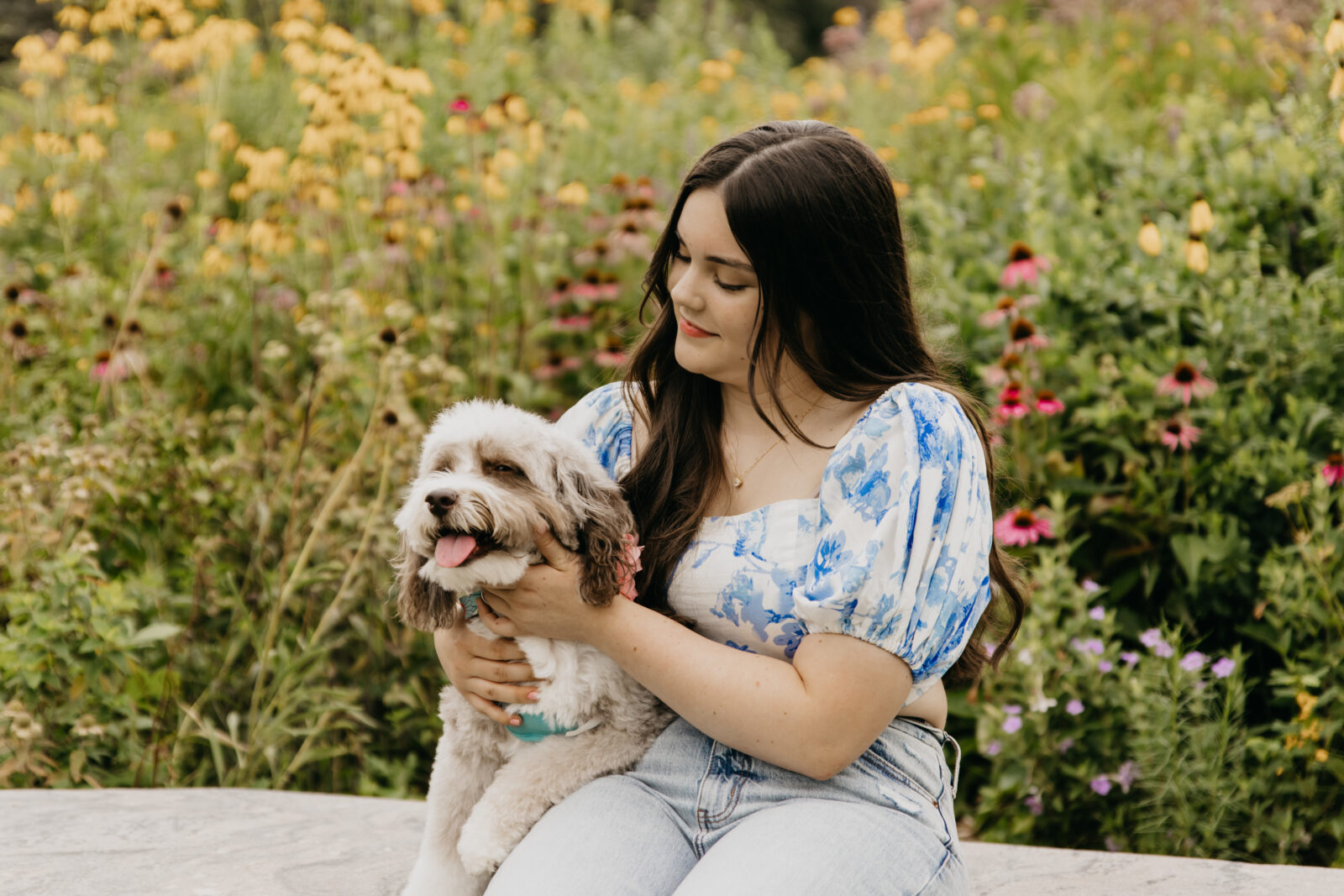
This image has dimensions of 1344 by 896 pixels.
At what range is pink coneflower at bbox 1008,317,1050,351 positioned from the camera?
3.79 metres

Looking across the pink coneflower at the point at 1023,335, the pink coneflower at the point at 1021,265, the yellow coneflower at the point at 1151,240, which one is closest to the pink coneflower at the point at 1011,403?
the pink coneflower at the point at 1023,335

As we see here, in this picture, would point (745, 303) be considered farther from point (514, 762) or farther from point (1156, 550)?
point (1156, 550)

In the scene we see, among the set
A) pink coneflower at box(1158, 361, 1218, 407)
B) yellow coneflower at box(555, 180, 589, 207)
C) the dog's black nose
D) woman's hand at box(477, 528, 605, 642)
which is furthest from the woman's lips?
yellow coneflower at box(555, 180, 589, 207)

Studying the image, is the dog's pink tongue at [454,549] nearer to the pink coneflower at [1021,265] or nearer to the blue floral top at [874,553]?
the blue floral top at [874,553]

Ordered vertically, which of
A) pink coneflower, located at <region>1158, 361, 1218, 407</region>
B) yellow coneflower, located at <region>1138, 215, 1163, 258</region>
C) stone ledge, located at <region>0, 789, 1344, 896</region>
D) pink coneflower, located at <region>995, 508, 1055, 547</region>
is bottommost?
stone ledge, located at <region>0, 789, 1344, 896</region>

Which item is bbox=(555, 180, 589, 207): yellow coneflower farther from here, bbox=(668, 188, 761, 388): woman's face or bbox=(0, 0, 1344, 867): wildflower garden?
bbox=(668, 188, 761, 388): woman's face

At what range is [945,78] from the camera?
7.10 metres

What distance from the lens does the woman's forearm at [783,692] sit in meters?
2.06

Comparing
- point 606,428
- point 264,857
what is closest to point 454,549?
point 606,428

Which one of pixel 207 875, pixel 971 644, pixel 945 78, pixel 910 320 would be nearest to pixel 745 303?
pixel 910 320

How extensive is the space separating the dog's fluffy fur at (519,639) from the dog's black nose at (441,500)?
28 mm

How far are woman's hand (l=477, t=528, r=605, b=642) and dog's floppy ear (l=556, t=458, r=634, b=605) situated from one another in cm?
3

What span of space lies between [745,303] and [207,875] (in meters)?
1.79

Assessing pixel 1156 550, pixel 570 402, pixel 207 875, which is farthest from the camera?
pixel 570 402
